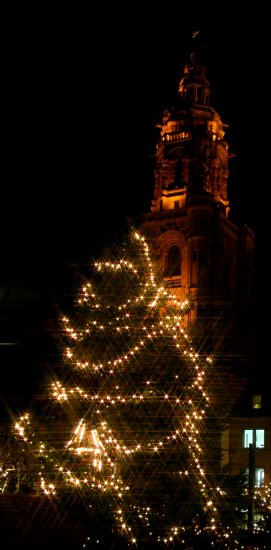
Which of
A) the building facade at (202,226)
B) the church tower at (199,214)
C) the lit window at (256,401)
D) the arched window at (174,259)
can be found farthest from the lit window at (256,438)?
the arched window at (174,259)

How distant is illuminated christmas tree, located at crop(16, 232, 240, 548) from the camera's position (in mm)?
14664


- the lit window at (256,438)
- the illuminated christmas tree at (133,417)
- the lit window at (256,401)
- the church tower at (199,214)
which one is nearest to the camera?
the illuminated christmas tree at (133,417)

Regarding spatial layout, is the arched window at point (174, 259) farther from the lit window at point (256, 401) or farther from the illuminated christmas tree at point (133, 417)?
the illuminated christmas tree at point (133, 417)

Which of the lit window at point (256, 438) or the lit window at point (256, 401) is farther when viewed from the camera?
the lit window at point (256, 401)

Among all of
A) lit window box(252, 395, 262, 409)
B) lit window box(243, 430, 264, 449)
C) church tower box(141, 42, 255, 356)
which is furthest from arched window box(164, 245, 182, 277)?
lit window box(243, 430, 264, 449)

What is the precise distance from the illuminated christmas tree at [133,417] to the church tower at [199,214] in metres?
19.1

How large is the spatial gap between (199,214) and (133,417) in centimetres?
2512

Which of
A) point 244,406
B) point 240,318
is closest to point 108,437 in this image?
point 244,406

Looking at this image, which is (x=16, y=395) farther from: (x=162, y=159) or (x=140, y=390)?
(x=162, y=159)

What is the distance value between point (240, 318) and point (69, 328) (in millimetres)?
26164

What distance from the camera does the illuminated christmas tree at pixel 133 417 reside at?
48.1 feet

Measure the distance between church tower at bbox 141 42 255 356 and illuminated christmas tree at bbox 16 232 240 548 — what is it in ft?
62.5

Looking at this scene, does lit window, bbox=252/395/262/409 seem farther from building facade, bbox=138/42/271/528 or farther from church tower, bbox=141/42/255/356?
church tower, bbox=141/42/255/356

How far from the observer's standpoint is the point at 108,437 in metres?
15.8
